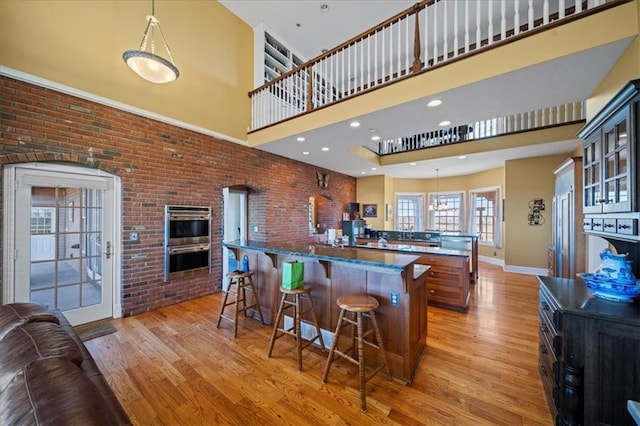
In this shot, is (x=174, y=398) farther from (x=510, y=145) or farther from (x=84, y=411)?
(x=510, y=145)

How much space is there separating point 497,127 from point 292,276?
593 centimetres

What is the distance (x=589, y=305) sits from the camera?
5.04ft

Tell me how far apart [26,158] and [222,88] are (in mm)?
2997

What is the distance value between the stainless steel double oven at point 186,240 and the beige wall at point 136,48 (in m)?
1.55

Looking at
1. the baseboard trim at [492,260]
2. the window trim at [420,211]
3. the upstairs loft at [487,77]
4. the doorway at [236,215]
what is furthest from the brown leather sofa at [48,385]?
the window trim at [420,211]

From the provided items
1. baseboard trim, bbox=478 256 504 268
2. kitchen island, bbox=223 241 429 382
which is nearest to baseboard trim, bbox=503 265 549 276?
baseboard trim, bbox=478 256 504 268

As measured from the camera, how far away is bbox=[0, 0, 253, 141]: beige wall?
281cm

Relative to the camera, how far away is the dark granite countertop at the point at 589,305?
1.39 metres

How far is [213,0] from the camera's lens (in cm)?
459

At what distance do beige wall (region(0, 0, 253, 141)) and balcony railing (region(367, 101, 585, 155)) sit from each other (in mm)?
3418

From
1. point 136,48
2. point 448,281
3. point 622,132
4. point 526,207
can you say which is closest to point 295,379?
→ point 448,281

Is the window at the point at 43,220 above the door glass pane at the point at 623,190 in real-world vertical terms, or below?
below

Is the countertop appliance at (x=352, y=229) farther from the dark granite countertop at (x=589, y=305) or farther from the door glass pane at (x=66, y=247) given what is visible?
the door glass pane at (x=66, y=247)

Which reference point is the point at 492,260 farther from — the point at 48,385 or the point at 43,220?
the point at 43,220
